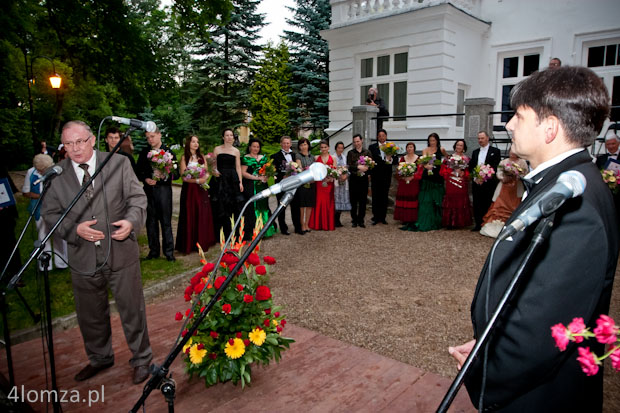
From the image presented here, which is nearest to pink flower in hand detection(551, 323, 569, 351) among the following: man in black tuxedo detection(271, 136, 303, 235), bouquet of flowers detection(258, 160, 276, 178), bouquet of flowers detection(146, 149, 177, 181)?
bouquet of flowers detection(146, 149, 177, 181)

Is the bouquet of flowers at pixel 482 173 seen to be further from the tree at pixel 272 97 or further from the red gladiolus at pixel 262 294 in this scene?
the tree at pixel 272 97

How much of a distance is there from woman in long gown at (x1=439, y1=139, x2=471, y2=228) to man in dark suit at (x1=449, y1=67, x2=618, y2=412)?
27.0 feet

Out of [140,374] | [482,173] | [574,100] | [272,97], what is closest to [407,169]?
[482,173]

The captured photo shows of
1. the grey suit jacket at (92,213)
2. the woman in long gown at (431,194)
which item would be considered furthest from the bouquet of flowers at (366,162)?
the grey suit jacket at (92,213)

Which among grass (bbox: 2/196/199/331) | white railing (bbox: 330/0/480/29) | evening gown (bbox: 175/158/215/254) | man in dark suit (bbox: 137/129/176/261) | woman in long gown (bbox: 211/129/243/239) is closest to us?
grass (bbox: 2/196/199/331)

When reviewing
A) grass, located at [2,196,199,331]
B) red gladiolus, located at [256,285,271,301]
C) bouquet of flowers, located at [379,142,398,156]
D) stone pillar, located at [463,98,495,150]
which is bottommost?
grass, located at [2,196,199,331]

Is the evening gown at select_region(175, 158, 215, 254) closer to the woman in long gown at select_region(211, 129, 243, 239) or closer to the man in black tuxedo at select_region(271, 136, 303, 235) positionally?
the woman in long gown at select_region(211, 129, 243, 239)

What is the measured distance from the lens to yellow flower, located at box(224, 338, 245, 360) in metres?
3.34

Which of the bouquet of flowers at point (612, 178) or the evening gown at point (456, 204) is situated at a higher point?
the bouquet of flowers at point (612, 178)

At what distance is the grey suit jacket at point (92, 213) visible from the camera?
3.57 meters

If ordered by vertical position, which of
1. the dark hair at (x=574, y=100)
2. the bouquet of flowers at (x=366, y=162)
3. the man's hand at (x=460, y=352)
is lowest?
the man's hand at (x=460, y=352)

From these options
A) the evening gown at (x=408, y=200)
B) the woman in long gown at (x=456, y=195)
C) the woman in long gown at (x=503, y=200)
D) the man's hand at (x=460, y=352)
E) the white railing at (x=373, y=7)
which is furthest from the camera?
the white railing at (x=373, y=7)

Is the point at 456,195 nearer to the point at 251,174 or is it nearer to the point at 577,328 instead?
the point at 251,174

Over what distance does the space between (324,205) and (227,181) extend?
2747 mm
